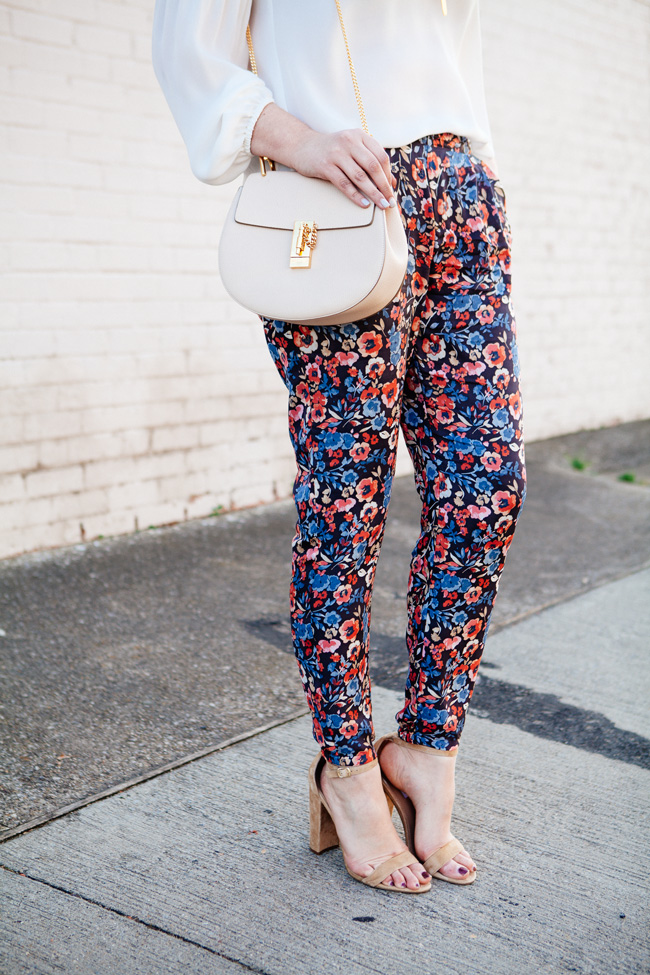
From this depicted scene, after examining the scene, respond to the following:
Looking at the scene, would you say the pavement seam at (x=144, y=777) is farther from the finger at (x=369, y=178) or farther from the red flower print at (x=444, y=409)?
the finger at (x=369, y=178)

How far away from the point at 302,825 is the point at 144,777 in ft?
1.26

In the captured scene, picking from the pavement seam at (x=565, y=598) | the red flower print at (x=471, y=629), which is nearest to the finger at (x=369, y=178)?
the red flower print at (x=471, y=629)

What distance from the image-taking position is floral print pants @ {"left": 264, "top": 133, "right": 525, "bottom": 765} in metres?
1.60

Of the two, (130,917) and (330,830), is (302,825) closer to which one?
(330,830)

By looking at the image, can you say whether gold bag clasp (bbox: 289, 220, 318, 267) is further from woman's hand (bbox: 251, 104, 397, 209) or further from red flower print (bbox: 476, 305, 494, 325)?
red flower print (bbox: 476, 305, 494, 325)

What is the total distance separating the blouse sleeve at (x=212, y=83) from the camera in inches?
60.7

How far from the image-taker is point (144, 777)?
2.09m

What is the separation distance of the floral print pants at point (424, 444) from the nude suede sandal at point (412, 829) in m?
0.10

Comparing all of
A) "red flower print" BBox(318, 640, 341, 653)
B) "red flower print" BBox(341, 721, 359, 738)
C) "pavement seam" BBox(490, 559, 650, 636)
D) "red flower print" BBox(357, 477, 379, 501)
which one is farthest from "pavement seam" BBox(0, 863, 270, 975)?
"pavement seam" BBox(490, 559, 650, 636)

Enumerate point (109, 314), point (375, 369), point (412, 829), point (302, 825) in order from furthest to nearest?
point (109, 314) → point (302, 825) → point (412, 829) → point (375, 369)

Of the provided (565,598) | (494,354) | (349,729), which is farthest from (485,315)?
(565,598)

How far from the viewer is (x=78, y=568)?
11.7 ft

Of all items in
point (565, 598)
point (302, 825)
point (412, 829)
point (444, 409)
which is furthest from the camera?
point (565, 598)

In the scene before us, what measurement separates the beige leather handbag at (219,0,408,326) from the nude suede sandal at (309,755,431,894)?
78cm
